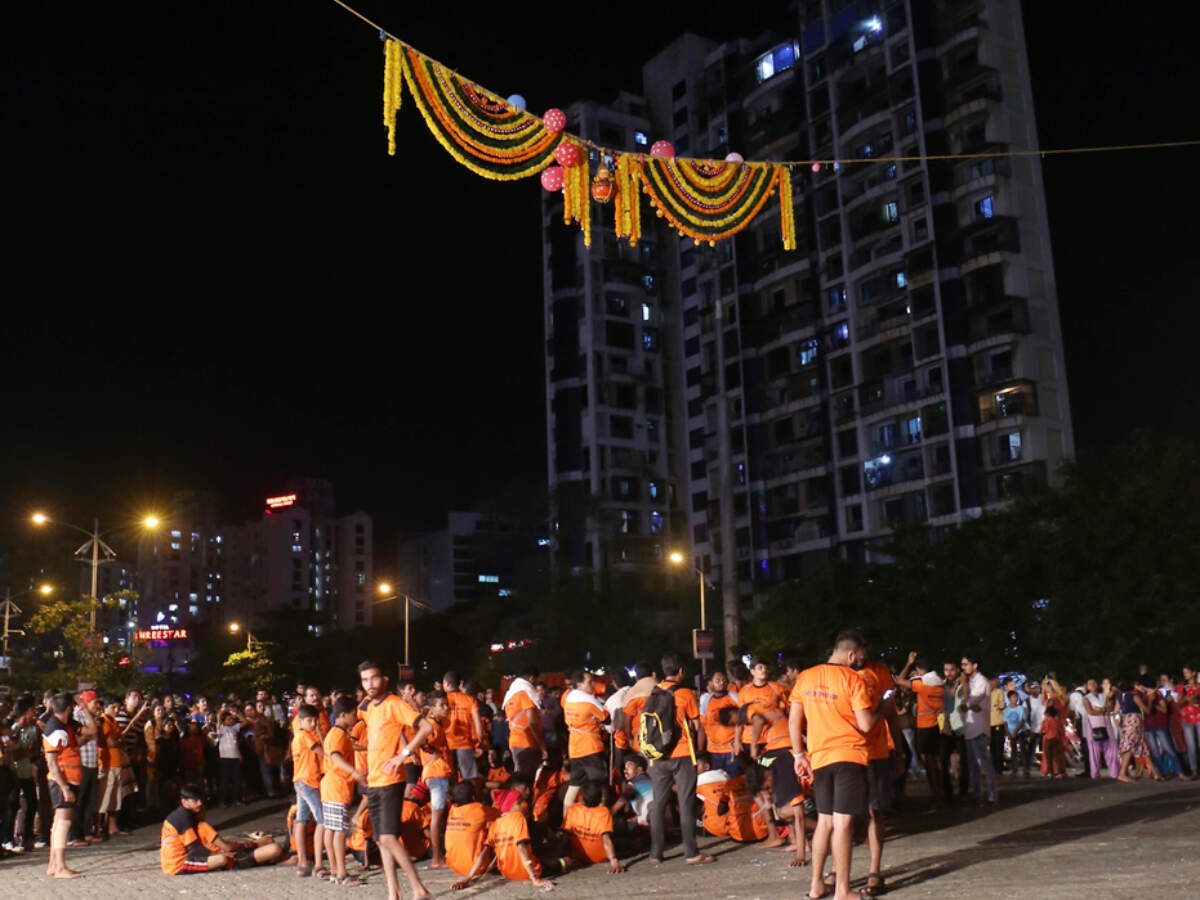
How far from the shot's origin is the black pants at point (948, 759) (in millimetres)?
15633

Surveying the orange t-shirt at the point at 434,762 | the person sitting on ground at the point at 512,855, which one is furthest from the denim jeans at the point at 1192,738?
the orange t-shirt at the point at 434,762

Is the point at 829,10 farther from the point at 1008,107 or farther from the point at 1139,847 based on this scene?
the point at 1139,847

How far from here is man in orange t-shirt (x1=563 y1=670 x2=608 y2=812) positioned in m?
12.6

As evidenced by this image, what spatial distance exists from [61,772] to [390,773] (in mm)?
5055

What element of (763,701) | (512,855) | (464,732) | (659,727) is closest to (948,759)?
(763,701)

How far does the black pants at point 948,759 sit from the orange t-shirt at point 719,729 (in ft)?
12.4

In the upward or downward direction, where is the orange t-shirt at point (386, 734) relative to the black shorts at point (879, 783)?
upward

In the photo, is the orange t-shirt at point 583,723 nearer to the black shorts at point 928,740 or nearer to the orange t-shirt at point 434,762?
the orange t-shirt at point 434,762

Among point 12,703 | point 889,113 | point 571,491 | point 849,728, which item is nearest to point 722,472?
point 12,703

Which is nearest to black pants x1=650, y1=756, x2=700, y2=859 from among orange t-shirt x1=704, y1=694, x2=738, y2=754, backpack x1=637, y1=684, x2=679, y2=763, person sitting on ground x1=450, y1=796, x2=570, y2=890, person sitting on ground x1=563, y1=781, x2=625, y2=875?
backpack x1=637, y1=684, x2=679, y2=763

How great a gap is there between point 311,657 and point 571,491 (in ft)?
74.3

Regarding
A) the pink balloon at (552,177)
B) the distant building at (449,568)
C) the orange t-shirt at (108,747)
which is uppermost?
the distant building at (449,568)

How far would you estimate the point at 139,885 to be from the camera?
41.4ft

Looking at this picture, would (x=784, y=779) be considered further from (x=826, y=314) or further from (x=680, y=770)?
(x=826, y=314)
